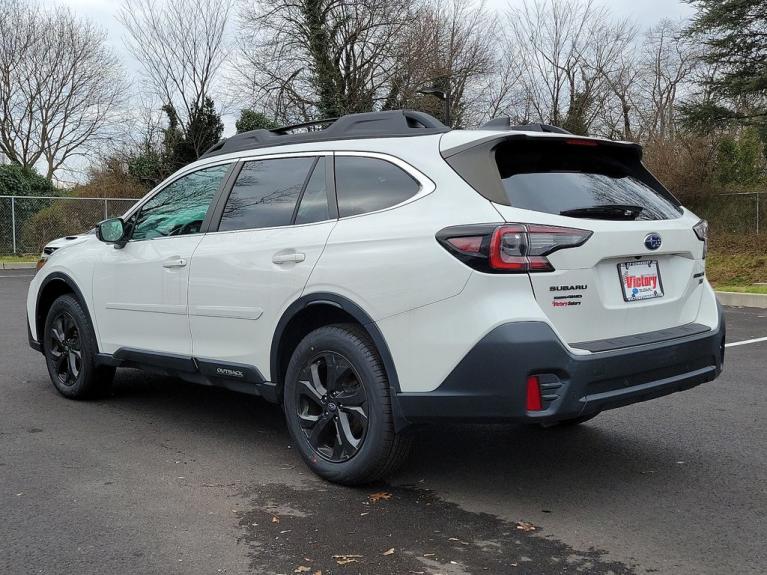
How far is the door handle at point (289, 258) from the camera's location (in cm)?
398

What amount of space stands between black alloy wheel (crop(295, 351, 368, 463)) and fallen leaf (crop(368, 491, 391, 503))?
0.72ft

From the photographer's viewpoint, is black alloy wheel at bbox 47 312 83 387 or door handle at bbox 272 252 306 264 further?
black alloy wheel at bbox 47 312 83 387

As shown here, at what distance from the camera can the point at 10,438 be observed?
15.6 feet

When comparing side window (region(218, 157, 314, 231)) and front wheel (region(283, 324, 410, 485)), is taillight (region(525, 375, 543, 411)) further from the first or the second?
side window (region(218, 157, 314, 231))

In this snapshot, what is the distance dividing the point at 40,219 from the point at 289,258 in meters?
22.6

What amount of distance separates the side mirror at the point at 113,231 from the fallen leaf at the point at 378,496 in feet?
8.43

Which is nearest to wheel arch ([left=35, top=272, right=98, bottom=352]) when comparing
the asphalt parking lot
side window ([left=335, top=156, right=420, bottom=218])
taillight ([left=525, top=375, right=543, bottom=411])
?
the asphalt parking lot

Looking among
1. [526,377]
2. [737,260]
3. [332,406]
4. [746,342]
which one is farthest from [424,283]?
[737,260]

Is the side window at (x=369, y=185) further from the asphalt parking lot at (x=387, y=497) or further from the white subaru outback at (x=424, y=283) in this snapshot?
the asphalt parking lot at (x=387, y=497)

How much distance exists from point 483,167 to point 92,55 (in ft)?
129

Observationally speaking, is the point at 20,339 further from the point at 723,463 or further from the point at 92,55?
the point at 92,55

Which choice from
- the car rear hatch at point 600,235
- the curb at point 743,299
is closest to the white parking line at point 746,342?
the curb at point 743,299

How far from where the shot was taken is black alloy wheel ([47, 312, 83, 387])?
5.75m

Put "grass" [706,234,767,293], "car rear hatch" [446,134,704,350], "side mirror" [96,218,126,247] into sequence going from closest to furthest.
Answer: "car rear hatch" [446,134,704,350] < "side mirror" [96,218,126,247] < "grass" [706,234,767,293]
